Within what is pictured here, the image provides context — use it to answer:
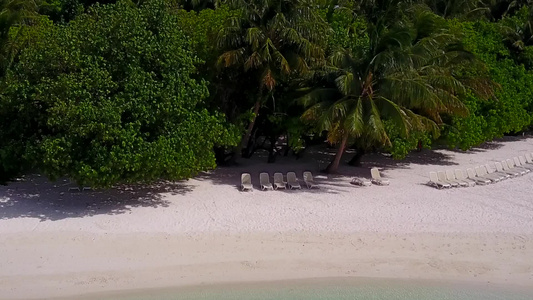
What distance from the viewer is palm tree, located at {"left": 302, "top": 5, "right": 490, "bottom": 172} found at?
1686 centimetres

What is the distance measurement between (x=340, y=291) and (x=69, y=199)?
8.41 meters

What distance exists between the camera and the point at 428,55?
1783 cm

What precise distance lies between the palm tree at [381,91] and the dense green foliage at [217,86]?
1.8 inches

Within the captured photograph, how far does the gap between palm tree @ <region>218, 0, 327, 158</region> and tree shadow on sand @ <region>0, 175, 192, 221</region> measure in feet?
14.7

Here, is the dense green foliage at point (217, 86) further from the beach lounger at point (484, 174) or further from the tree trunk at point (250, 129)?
the beach lounger at point (484, 174)

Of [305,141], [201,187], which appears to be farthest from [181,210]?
[305,141]

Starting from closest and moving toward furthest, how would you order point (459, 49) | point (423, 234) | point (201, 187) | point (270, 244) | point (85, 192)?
point (270, 244)
point (423, 234)
point (85, 192)
point (201, 187)
point (459, 49)

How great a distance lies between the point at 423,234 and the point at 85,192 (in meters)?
9.56

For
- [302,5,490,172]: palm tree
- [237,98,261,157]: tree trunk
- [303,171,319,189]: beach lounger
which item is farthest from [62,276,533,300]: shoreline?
[237,98,261,157]: tree trunk

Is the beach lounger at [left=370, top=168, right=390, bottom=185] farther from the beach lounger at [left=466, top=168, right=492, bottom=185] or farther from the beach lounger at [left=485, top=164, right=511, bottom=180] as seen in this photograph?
the beach lounger at [left=485, top=164, right=511, bottom=180]

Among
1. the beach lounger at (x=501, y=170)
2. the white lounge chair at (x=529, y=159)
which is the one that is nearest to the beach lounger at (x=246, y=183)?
the beach lounger at (x=501, y=170)

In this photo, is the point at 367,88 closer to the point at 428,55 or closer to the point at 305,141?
the point at 428,55

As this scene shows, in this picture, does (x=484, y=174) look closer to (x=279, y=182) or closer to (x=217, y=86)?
(x=279, y=182)

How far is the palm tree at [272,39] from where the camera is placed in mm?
17281
